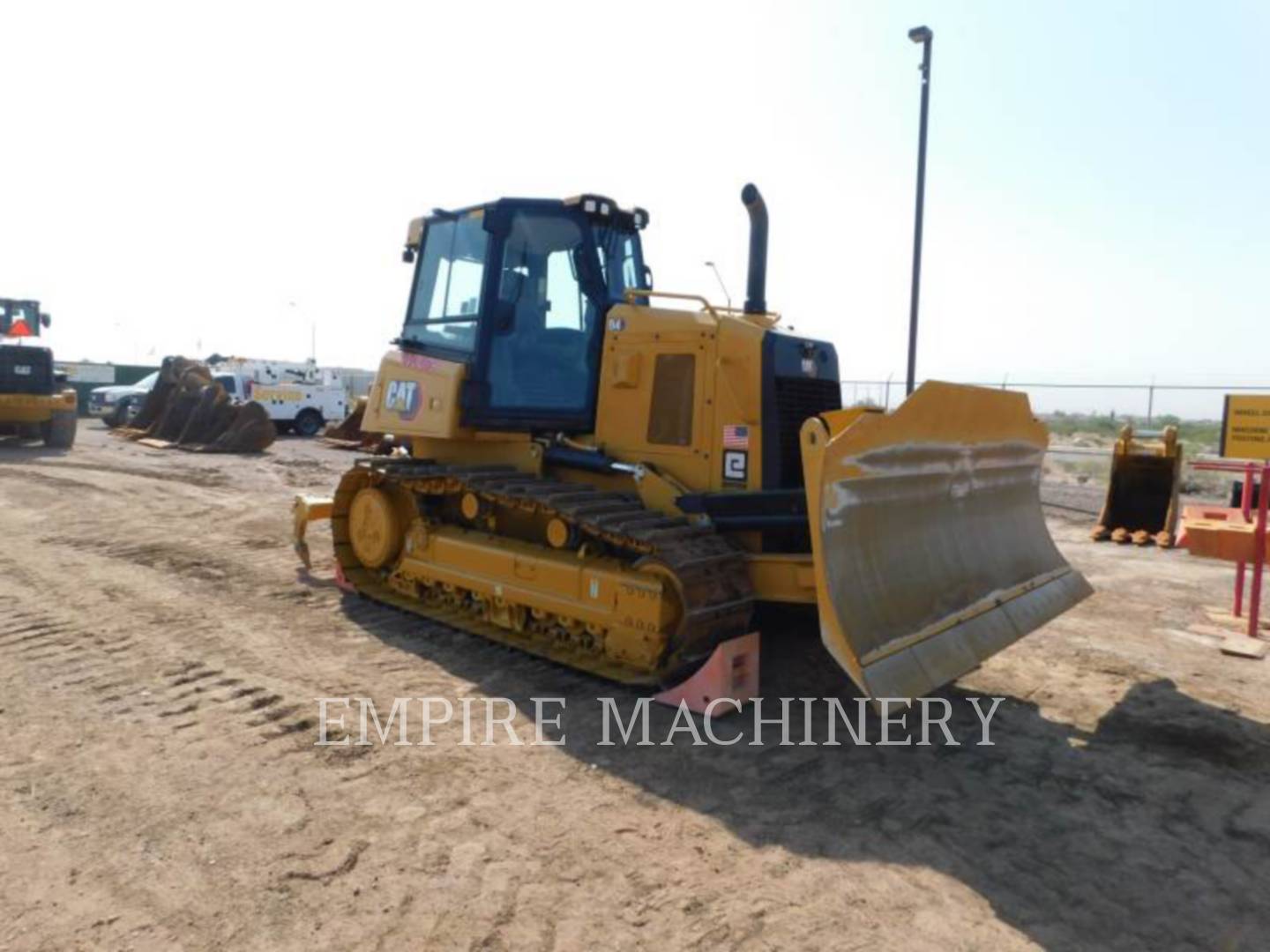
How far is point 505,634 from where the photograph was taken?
6000mm

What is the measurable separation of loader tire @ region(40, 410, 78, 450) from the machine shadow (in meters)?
18.6

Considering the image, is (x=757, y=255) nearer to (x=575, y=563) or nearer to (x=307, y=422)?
(x=575, y=563)

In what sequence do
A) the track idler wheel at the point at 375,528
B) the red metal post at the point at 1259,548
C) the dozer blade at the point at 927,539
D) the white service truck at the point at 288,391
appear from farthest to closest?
1. the white service truck at the point at 288,391
2. the track idler wheel at the point at 375,528
3. the red metal post at the point at 1259,548
4. the dozer blade at the point at 927,539

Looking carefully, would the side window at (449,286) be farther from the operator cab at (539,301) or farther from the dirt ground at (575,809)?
the dirt ground at (575,809)

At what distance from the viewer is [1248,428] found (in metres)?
6.69

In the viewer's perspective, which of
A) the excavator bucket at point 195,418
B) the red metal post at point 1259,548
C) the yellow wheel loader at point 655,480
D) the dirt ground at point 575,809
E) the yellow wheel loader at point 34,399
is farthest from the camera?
the excavator bucket at point 195,418

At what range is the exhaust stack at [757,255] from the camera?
5852mm

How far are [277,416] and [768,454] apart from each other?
76.8 feet

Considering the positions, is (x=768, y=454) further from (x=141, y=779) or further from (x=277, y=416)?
(x=277, y=416)

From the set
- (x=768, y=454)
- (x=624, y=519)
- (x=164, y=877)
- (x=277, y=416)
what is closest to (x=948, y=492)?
(x=768, y=454)

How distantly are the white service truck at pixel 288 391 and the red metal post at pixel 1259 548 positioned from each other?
24141 mm

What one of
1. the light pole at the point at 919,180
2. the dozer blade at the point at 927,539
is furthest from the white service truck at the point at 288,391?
the dozer blade at the point at 927,539

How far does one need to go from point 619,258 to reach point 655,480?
176 cm

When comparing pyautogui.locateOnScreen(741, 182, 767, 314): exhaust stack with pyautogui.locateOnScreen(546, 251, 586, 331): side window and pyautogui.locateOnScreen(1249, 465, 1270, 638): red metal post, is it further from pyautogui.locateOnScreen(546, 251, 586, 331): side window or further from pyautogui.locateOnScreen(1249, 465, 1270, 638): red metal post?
pyautogui.locateOnScreen(1249, 465, 1270, 638): red metal post
